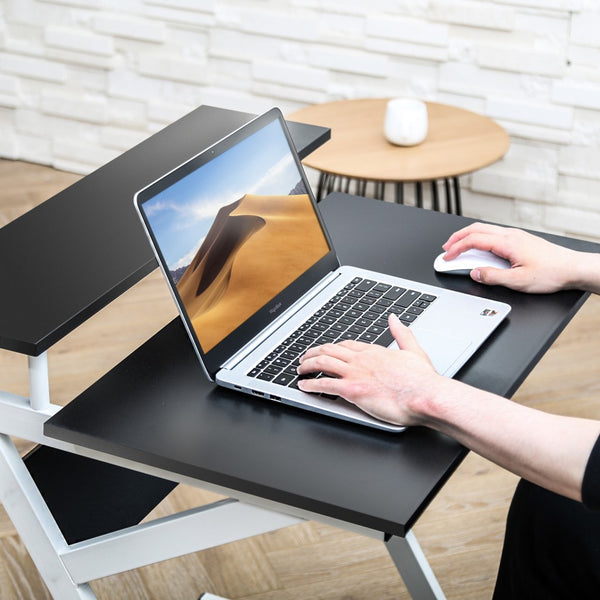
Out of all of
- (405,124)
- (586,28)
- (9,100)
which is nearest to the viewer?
(405,124)

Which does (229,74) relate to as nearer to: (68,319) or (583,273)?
(583,273)

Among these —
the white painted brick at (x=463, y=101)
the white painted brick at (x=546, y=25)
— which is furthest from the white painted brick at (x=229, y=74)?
the white painted brick at (x=546, y=25)

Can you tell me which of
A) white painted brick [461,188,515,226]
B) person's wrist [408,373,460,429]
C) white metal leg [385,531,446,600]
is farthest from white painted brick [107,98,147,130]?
person's wrist [408,373,460,429]

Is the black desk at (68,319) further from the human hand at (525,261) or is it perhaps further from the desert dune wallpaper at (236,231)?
the human hand at (525,261)

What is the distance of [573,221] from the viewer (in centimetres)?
313

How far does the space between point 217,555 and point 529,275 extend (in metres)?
0.96

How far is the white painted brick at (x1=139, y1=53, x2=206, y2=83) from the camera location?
11.4 ft

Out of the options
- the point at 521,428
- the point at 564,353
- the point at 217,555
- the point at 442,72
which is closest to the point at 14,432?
the point at 521,428

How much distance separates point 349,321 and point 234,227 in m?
0.19

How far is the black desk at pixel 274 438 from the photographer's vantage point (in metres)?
1.04

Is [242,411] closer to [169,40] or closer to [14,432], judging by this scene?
[14,432]

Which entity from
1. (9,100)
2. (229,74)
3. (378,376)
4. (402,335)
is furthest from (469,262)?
(9,100)

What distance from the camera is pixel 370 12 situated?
10.4 ft

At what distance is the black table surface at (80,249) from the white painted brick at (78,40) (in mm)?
1918
